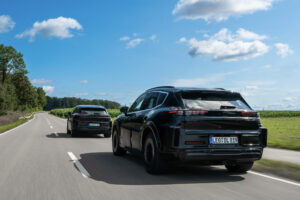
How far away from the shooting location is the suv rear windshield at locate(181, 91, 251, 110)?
5.80 m

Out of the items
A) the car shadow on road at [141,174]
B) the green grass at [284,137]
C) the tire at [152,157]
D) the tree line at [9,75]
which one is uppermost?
the tree line at [9,75]

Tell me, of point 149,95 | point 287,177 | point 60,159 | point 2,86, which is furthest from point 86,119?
point 2,86

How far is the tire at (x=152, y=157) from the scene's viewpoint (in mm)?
5859

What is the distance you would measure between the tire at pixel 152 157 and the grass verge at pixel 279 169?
2.24 metres

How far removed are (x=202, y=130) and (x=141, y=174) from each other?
1554mm

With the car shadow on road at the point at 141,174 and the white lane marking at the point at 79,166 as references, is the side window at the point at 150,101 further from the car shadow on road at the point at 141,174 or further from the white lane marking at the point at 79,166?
the white lane marking at the point at 79,166

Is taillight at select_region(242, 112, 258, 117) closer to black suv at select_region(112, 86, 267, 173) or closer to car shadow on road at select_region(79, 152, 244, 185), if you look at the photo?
black suv at select_region(112, 86, 267, 173)

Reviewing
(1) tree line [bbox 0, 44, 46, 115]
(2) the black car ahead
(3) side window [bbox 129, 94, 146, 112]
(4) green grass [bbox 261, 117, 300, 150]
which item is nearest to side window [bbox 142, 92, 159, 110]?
(3) side window [bbox 129, 94, 146, 112]

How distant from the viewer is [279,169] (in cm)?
641

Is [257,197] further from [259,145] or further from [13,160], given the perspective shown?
[13,160]

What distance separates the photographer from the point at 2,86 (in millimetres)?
67062

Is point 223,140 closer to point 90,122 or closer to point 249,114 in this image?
point 249,114

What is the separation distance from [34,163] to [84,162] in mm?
1140

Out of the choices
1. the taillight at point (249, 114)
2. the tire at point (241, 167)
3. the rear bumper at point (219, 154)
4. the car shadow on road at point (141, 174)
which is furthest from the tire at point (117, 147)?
the taillight at point (249, 114)
